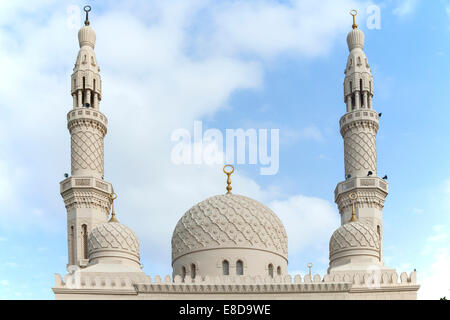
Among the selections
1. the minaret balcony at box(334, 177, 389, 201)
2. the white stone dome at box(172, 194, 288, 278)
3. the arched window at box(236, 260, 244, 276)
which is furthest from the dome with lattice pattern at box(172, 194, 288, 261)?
the minaret balcony at box(334, 177, 389, 201)

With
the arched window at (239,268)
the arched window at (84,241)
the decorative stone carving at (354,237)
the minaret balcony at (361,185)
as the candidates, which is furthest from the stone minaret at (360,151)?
the arched window at (84,241)

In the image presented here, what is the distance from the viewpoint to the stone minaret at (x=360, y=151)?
39281 mm

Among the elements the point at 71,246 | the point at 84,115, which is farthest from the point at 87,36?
the point at 71,246

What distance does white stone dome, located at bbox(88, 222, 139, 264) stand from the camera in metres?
32.4

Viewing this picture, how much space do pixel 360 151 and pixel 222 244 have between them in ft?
32.1

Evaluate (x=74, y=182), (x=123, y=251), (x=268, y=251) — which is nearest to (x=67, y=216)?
(x=74, y=182)

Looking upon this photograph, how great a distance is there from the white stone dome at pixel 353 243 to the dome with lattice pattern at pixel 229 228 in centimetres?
207

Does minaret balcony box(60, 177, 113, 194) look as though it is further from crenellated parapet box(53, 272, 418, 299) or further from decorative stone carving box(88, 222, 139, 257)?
crenellated parapet box(53, 272, 418, 299)

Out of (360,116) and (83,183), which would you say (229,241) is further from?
(360,116)

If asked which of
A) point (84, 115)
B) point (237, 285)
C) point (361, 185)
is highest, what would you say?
point (84, 115)

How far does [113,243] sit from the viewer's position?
3250 cm

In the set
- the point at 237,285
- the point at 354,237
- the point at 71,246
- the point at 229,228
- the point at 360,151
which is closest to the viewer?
the point at 237,285
